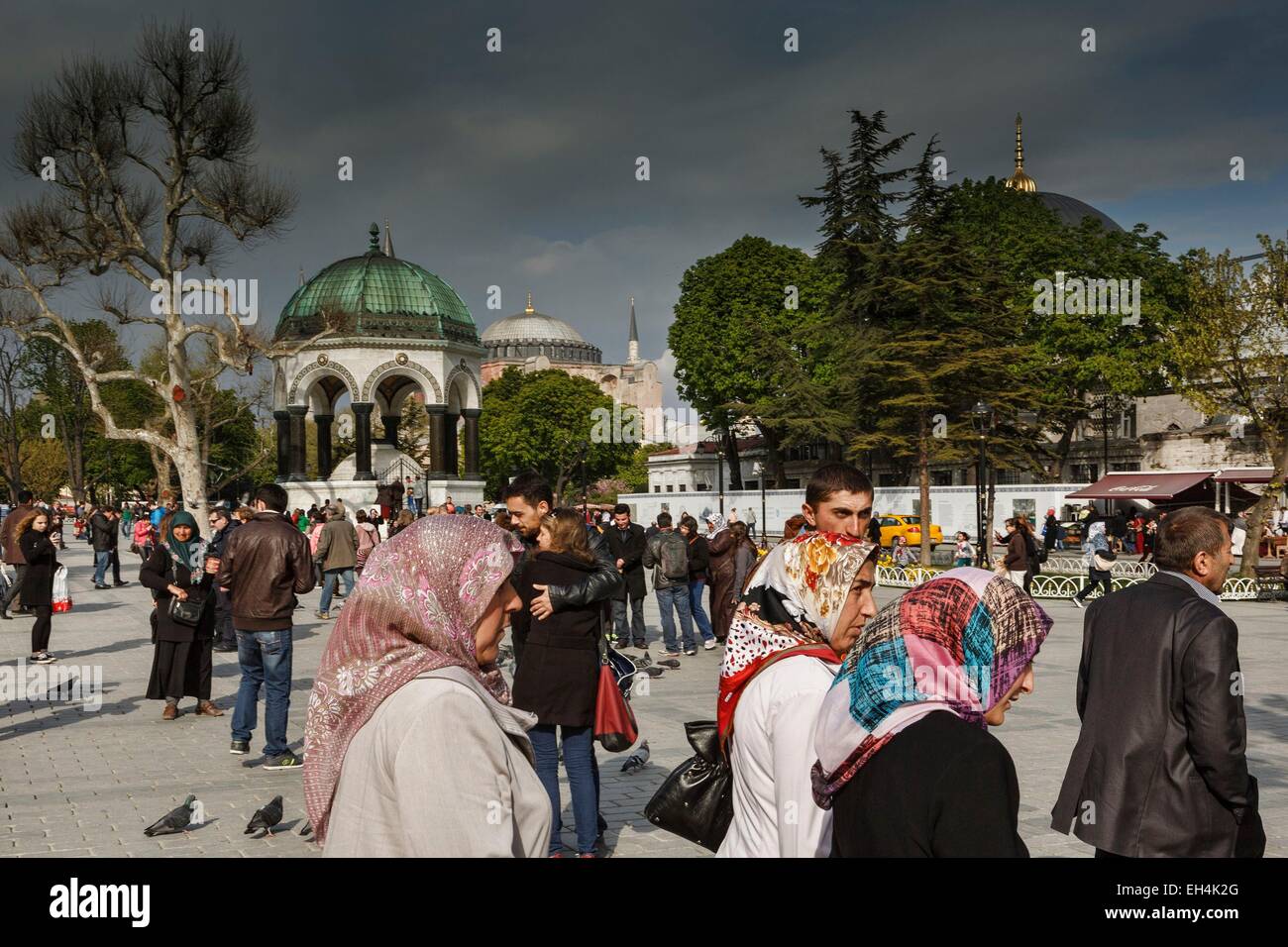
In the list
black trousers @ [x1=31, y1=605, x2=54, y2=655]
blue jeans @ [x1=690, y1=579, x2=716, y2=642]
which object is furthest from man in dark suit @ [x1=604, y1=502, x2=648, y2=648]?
black trousers @ [x1=31, y1=605, x2=54, y2=655]

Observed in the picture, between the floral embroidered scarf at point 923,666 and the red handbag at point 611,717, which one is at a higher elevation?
the floral embroidered scarf at point 923,666

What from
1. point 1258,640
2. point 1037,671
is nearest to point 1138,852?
point 1037,671

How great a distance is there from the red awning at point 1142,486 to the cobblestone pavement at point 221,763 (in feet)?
84.7

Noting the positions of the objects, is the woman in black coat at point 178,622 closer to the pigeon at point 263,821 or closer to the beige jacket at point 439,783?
the pigeon at point 263,821

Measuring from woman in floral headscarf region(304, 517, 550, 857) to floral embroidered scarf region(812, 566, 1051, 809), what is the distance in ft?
2.16

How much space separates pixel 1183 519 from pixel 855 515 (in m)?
1.14

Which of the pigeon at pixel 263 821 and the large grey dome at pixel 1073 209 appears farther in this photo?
the large grey dome at pixel 1073 209

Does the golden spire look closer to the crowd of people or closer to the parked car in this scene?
the parked car

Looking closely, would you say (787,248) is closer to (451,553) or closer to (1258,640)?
(1258,640)

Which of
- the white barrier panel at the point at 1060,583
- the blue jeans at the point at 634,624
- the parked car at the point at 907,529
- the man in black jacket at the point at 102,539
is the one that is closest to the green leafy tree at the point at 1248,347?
the white barrier panel at the point at 1060,583

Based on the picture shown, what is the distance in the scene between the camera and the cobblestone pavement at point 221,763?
6.27 meters

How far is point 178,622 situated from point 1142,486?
36514 mm

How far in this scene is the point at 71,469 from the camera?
53.0 meters
